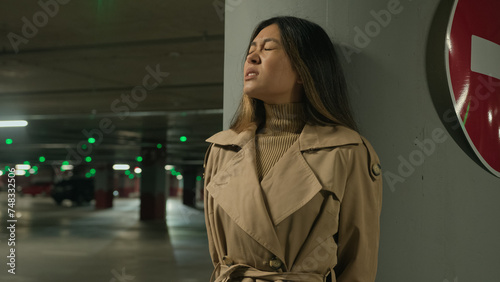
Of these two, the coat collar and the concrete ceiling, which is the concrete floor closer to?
the concrete ceiling

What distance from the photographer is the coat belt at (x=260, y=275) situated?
1.51 metres

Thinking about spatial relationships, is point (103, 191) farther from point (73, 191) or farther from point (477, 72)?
point (477, 72)

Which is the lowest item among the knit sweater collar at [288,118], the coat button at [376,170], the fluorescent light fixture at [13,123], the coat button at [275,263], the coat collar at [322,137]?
the coat button at [275,263]

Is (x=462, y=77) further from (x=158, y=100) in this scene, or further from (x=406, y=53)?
(x=158, y=100)

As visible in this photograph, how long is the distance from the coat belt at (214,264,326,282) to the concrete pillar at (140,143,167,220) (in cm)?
1928

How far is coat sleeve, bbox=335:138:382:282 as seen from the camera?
1.56m

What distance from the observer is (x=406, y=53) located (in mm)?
1859

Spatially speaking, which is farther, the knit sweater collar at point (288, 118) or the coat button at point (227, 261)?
the knit sweater collar at point (288, 118)

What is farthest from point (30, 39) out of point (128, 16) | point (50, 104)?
point (50, 104)

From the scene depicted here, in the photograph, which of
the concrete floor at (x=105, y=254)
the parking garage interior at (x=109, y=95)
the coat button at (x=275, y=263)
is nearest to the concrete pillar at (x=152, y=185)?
the parking garage interior at (x=109, y=95)

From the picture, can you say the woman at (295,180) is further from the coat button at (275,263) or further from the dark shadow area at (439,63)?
the dark shadow area at (439,63)

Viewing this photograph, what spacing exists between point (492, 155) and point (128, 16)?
421cm

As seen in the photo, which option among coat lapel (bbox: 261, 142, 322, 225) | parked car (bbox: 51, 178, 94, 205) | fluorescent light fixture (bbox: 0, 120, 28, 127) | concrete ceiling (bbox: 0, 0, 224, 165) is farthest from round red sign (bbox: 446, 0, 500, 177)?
parked car (bbox: 51, 178, 94, 205)

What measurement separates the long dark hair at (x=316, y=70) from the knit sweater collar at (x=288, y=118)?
3cm
